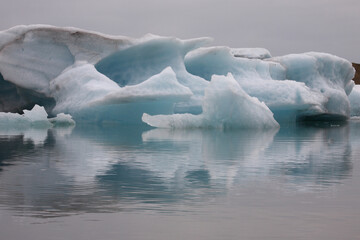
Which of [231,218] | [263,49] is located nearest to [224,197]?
[231,218]

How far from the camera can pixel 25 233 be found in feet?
11.1

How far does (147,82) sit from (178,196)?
37.0 ft

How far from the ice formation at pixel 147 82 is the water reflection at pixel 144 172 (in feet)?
18.4

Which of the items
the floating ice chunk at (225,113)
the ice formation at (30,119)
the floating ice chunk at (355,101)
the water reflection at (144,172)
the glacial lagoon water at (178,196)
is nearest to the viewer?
the glacial lagoon water at (178,196)

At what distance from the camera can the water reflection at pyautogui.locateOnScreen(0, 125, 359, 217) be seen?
174 inches

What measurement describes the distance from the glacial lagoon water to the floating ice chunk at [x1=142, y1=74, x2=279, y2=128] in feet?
21.4

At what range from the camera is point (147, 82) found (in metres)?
15.8

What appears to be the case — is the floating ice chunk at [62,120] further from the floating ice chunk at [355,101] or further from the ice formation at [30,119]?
the floating ice chunk at [355,101]

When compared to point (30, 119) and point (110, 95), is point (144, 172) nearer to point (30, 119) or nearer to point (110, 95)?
point (110, 95)

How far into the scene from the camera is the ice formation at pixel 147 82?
15648 millimetres

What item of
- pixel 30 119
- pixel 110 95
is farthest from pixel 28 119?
pixel 110 95

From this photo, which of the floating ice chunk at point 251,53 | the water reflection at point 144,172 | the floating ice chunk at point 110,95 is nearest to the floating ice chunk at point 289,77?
the floating ice chunk at point 251,53

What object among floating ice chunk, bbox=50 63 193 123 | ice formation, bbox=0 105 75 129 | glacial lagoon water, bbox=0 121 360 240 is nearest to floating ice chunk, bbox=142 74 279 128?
floating ice chunk, bbox=50 63 193 123

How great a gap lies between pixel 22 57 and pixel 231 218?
15886 mm
